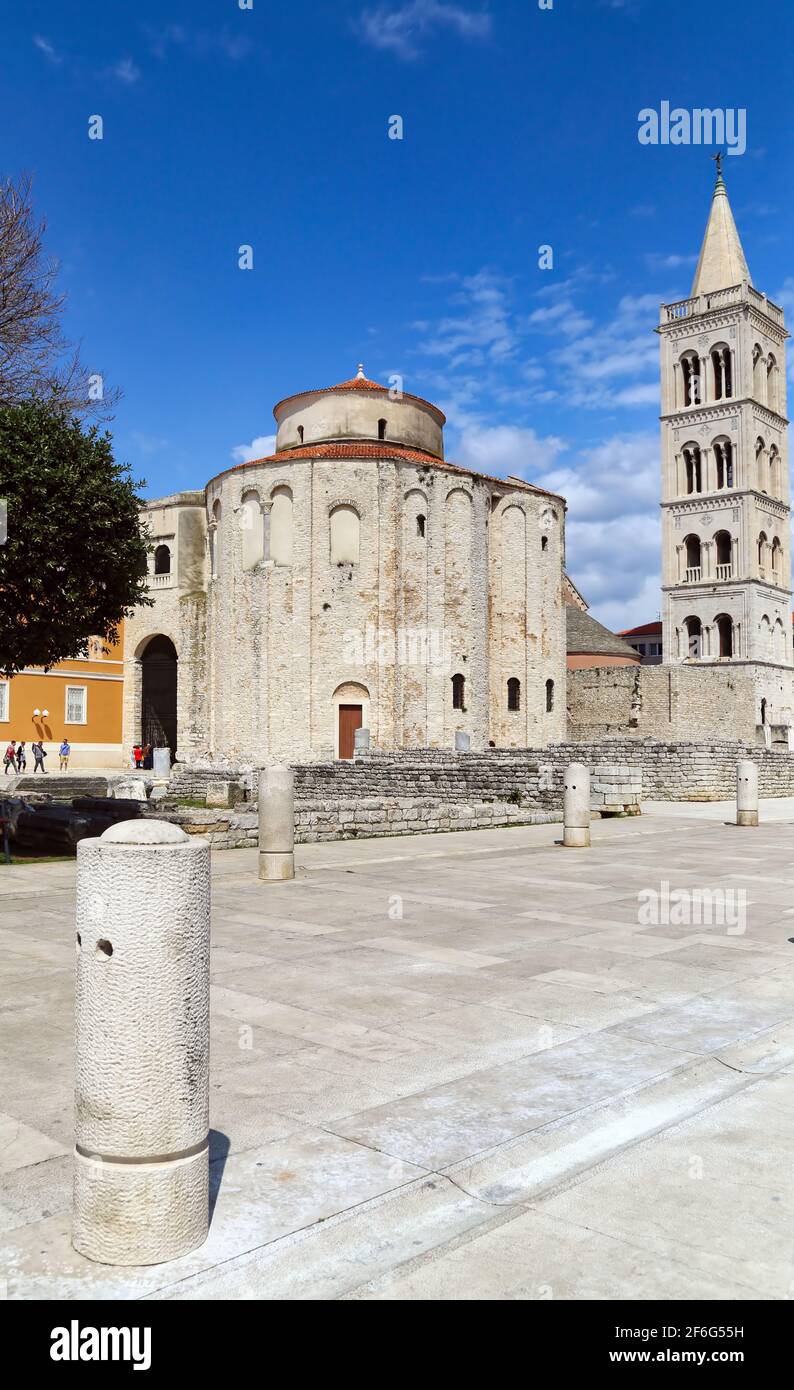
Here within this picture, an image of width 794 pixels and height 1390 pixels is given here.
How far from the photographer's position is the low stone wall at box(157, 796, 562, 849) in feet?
44.2

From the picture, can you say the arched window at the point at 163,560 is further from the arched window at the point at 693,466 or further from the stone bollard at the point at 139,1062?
the stone bollard at the point at 139,1062

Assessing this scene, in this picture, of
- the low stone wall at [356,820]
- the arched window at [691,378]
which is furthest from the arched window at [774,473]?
the low stone wall at [356,820]

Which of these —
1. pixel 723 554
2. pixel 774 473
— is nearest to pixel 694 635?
pixel 723 554

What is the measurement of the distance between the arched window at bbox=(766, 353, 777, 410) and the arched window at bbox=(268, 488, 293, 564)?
33692 millimetres

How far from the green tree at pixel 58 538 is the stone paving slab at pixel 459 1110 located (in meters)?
6.40

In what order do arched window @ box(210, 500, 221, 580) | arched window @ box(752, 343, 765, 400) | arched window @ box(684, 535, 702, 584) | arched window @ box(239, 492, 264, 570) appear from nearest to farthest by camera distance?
arched window @ box(239, 492, 264, 570), arched window @ box(210, 500, 221, 580), arched window @ box(752, 343, 765, 400), arched window @ box(684, 535, 702, 584)

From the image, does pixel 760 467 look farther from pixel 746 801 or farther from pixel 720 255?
pixel 746 801

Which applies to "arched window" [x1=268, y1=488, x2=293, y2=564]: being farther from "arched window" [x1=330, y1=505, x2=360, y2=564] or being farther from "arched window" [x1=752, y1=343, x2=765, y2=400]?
"arched window" [x1=752, y1=343, x2=765, y2=400]

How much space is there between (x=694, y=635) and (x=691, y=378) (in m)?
14.7

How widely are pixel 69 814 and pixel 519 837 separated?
657 cm

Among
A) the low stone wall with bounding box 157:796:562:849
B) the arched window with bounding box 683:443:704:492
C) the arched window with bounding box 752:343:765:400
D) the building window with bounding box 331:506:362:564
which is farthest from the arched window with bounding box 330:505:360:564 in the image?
the arched window with bounding box 752:343:765:400

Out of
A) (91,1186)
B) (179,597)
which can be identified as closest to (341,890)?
(91,1186)

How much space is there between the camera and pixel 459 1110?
358 cm
